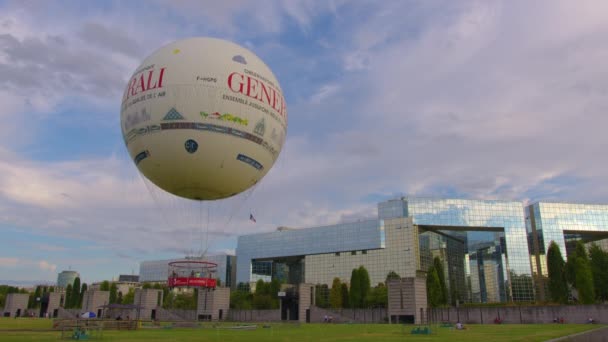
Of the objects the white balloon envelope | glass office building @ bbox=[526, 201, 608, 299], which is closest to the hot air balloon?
Result: the white balloon envelope

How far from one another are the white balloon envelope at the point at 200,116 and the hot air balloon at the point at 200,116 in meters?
0.04

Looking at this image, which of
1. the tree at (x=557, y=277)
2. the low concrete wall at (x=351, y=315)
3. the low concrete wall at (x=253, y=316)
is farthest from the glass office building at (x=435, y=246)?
the low concrete wall at (x=253, y=316)

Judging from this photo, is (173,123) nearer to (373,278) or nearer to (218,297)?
(218,297)

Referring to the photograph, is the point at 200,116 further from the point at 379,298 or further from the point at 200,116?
the point at 379,298

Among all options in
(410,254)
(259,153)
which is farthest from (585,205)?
(259,153)

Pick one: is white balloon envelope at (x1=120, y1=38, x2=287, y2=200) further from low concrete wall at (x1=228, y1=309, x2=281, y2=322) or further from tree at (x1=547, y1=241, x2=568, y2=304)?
tree at (x1=547, y1=241, x2=568, y2=304)

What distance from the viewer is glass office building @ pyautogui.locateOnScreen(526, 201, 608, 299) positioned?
405ft

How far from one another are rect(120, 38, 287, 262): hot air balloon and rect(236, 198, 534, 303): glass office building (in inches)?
4196

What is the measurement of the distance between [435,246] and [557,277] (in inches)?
2711

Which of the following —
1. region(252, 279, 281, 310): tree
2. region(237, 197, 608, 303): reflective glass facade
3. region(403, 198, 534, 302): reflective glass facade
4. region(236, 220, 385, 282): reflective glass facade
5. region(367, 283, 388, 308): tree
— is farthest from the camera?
region(236, 220, 385, 282): reflective glass facade

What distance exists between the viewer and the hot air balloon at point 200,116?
19062 millimetres

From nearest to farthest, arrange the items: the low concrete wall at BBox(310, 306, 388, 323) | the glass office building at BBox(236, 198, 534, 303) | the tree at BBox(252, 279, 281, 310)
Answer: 1. the low concrete wall at BBox(310, 306, 388, 323)
2. the tree at BBox(252, 279, 281, 310)
3. the glass office building at BBox(236, 198, 534, 303)

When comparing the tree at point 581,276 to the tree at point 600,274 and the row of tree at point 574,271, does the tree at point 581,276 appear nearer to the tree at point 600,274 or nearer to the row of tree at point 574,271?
the row of tree at point 574,271

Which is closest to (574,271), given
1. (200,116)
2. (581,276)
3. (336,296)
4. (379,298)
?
(581,276)
